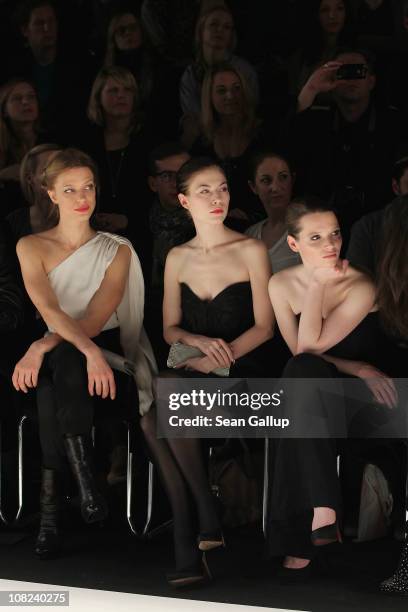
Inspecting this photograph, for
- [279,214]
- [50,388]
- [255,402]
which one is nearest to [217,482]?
[255,402]

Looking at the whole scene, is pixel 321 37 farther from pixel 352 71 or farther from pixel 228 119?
pixel 228 119

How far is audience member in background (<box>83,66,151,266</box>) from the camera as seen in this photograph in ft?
17.3

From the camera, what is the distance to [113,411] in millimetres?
4543

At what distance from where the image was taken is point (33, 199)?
510 centimetres

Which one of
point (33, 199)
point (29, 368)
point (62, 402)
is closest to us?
point (62, 402)

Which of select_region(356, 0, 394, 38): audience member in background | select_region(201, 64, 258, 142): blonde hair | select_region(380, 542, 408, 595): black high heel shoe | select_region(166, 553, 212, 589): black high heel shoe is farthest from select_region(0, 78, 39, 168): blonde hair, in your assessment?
select_region(380, 542, 408, 595): black high heel shoe

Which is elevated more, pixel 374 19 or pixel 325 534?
pixel 374 19

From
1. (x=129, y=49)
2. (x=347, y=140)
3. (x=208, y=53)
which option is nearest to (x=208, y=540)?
(x=347, y=140)

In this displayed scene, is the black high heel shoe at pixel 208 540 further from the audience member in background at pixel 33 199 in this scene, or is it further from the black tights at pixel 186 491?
the audience member in background at pixel 33 199

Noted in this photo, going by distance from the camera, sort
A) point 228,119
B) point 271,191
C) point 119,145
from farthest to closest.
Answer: point 119,145 < point 228,119 < point 271,191

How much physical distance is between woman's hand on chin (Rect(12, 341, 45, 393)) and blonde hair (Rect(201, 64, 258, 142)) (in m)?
1.33

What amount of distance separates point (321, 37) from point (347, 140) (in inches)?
22.2

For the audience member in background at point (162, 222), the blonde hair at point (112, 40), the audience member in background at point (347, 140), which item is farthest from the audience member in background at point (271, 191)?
the blonde hair at point (112, 40)
